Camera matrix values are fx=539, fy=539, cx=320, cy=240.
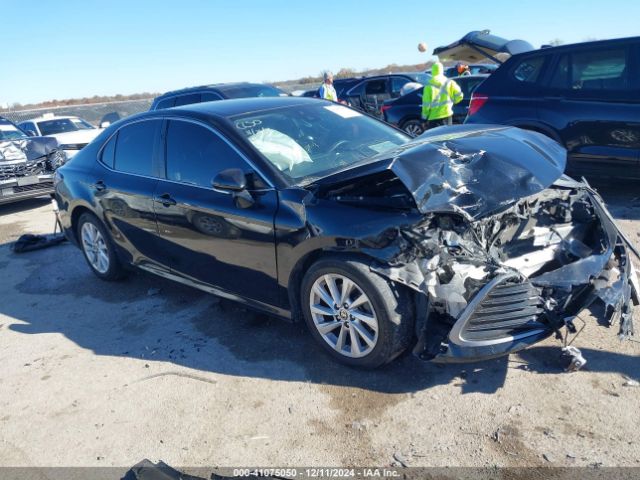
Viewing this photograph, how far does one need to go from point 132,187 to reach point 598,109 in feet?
16.5

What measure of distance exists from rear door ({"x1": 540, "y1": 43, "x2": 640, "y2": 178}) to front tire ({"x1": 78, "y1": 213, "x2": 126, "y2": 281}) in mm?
5060

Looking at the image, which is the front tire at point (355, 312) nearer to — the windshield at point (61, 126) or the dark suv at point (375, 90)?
the dark suv at point (375, 90)

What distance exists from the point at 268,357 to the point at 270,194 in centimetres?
113

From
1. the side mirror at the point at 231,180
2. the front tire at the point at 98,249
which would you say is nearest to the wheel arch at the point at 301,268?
the side mirror at the point at 231,180

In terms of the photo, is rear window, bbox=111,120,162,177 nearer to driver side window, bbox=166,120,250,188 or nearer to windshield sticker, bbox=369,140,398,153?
driver side window, bbox=166,120,250,188

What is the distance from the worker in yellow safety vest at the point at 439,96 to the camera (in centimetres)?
938

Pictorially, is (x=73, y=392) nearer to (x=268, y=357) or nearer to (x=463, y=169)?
(x=268, y=357)

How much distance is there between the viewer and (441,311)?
3031 millimetres

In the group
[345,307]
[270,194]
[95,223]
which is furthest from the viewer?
[95,223]

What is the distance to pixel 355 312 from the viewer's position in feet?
10.6

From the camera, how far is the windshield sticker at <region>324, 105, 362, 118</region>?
4.61m

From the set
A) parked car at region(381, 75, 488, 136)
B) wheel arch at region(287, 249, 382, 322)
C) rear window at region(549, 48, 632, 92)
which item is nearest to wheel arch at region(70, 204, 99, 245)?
wheel arch at region(287, 249, 382, 322)

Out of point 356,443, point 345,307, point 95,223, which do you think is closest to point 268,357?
point 345,307

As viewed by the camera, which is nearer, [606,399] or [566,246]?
[606,399]
